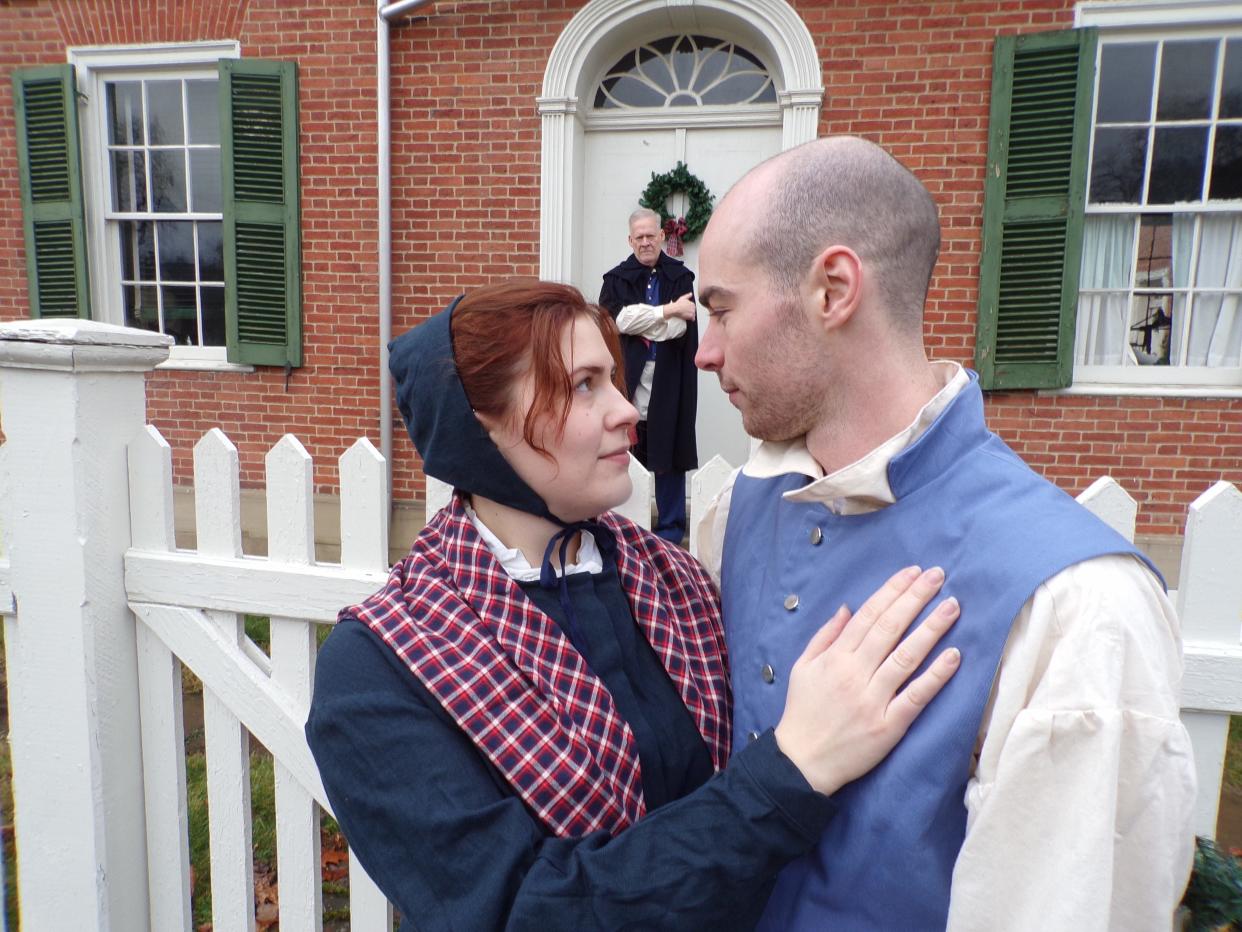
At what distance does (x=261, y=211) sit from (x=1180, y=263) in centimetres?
601

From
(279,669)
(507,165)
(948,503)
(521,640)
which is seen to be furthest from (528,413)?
(507,165)

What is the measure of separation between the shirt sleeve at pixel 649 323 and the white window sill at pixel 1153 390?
2.32m

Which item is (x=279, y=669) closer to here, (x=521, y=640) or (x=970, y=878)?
(x=521, y=640)

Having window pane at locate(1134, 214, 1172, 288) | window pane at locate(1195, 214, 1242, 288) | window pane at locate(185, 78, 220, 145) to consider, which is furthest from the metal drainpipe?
window pane at locate(1195, 214, 1242, 288)

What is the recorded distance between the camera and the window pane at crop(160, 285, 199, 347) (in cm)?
641

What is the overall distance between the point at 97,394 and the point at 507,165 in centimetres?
417

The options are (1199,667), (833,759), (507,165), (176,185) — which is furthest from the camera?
(176,185)

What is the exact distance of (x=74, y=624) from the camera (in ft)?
6.29

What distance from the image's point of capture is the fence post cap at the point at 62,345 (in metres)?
1.79

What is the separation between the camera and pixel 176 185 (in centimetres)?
631

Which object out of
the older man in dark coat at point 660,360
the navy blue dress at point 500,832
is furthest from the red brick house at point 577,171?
the navy blue dress at point 500,832

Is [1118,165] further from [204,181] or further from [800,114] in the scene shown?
[204,181]

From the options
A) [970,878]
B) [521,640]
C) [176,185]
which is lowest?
[970,878]

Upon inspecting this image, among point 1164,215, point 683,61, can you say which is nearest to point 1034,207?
point 1164,215
